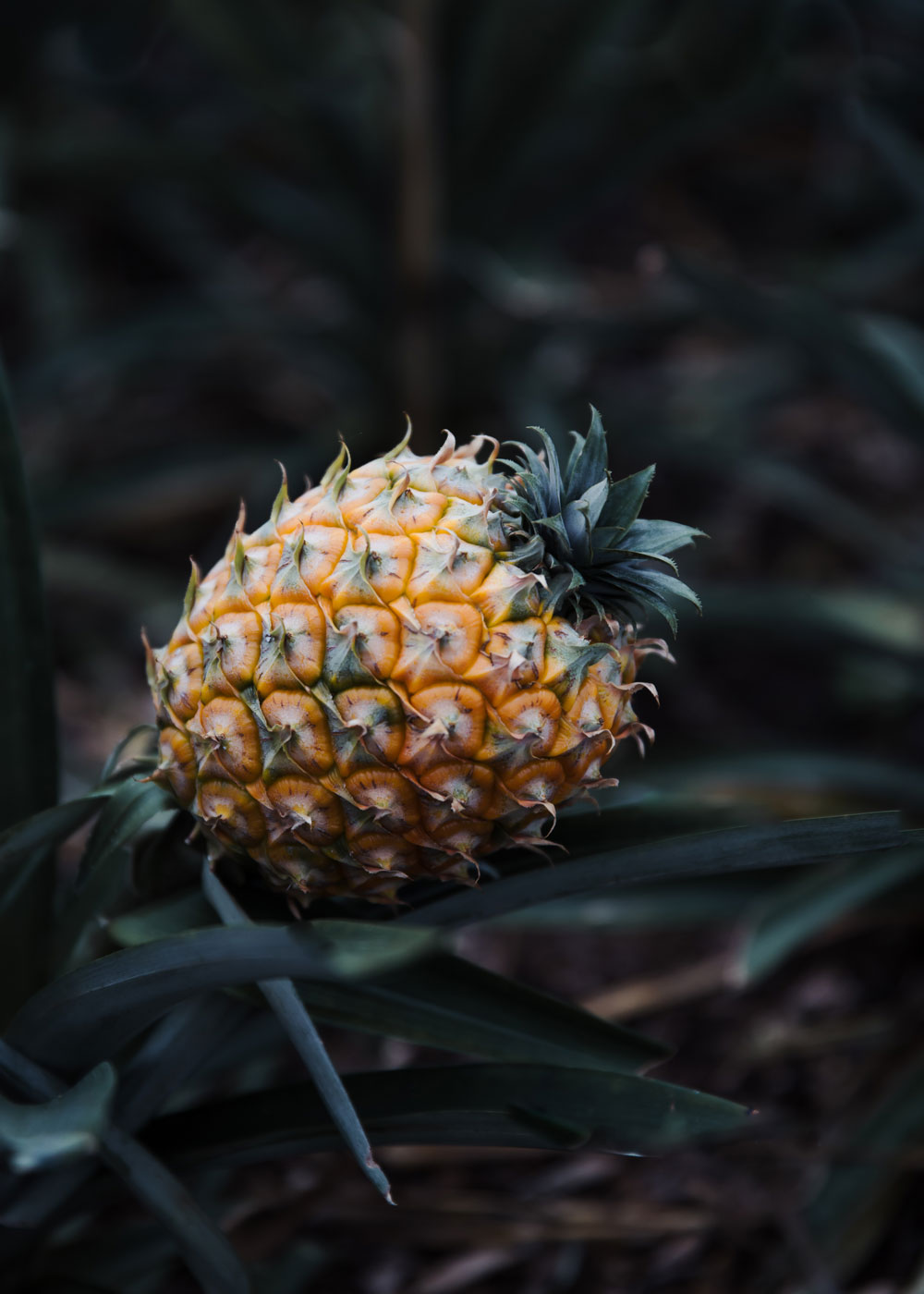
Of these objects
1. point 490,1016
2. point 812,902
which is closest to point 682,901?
point 812,902

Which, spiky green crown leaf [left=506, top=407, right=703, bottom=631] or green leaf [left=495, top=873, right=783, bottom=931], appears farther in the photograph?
green leaf [left=495, top=873, right=783, bottom=931]

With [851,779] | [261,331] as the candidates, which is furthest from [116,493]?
[851,779]

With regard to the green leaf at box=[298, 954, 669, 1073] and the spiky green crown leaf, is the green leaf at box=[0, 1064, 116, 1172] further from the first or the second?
the spiky green crown leaf

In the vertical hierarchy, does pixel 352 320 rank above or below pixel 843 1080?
above

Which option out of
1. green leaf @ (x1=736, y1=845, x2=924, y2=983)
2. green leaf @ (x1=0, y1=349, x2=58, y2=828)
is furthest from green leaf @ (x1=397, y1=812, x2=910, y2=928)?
green leaf @ (x1=736, y1=845, x2=924, y2=983)

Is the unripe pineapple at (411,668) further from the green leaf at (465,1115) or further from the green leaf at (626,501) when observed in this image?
the green leaf at (465,1115)

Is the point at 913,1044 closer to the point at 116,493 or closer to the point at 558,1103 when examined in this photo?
the point at 558,1103
